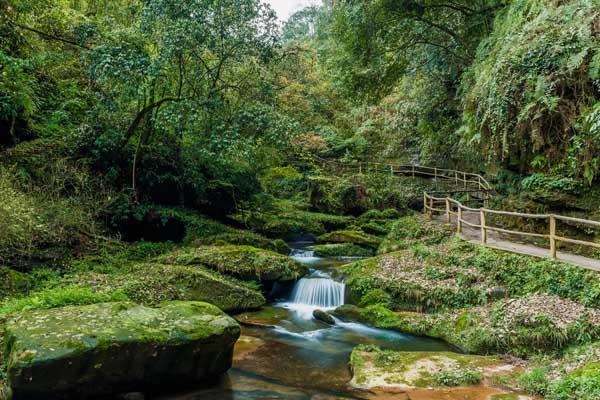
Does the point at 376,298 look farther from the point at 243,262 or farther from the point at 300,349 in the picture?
the point at 243,262

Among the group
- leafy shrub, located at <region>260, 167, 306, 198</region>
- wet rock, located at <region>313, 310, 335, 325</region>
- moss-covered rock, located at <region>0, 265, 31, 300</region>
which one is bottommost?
→ wet rock, located at <region>313, 310, 335, 325</region>

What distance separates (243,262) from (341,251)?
229 inches

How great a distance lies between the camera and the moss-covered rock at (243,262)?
11375mm

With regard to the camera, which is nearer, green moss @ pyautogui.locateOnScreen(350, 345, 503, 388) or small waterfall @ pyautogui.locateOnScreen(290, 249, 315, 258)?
green moss @ pyautogui.locateOnScreen(350, 345, 503, 388)

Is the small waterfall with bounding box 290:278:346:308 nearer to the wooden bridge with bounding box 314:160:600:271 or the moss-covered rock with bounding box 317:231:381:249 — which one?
A: the wooden bridge with bounding box 314:160:600:271

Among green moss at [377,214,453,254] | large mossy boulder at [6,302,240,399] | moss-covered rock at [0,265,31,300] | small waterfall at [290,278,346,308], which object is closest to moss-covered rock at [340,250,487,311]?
small waterfall at [290,278,346,308]

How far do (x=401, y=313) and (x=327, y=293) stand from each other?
2.40 metres

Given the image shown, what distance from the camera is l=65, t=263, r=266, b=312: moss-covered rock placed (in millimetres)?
8898

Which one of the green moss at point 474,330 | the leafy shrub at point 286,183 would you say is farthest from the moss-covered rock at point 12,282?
the leafy shrub at point 286,183

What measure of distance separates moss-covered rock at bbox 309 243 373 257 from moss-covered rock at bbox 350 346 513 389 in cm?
847

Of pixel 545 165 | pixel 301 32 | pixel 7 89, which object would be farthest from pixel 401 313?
pixel 301 32

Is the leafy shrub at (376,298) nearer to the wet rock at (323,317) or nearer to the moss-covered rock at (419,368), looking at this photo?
the wet rock at (323,317)

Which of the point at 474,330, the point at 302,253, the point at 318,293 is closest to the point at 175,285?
the point at 318,293

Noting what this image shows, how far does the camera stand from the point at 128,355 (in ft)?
19.2
